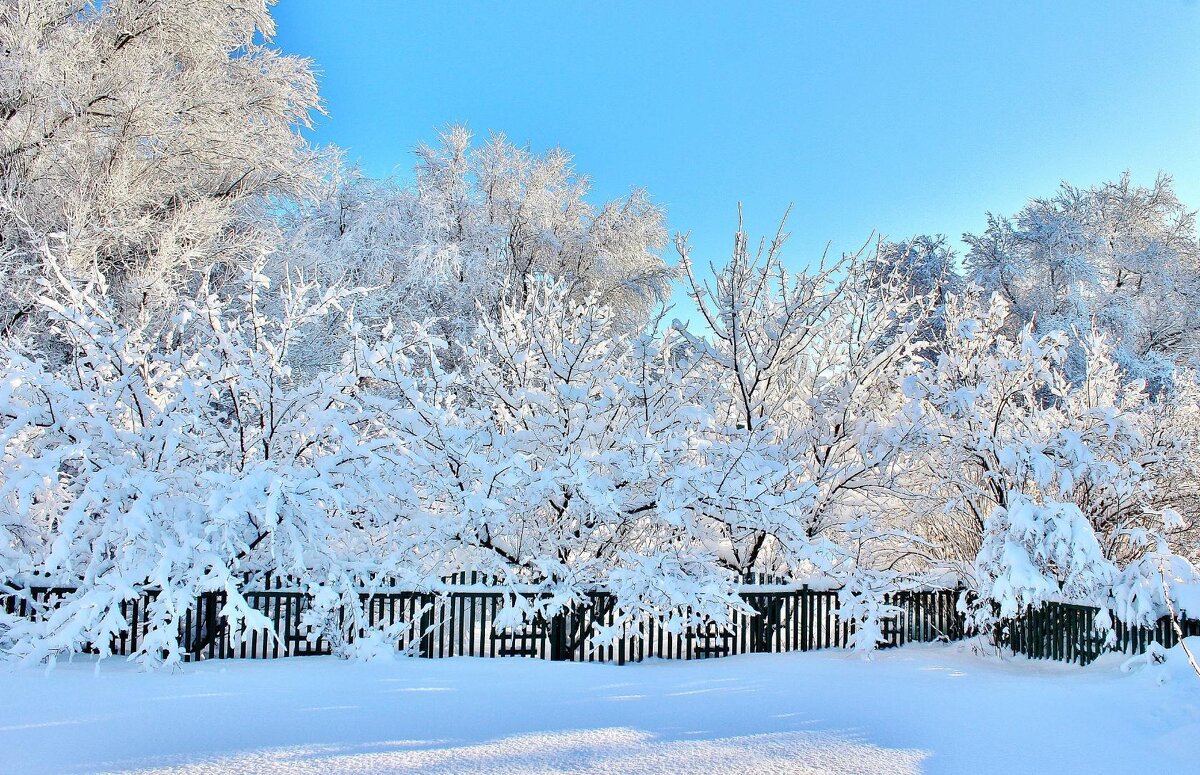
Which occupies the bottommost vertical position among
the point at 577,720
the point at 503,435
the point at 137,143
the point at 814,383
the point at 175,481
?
the point at 577,720

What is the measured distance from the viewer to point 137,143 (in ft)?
40.2

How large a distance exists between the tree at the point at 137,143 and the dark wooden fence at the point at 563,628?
18.9 feet

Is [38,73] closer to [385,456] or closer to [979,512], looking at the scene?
[385,456]

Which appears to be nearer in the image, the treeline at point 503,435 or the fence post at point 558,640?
the treeline at point 503,435

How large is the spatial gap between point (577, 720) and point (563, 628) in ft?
9.42

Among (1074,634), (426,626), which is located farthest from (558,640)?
(1074,634)

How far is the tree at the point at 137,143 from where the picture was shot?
11.1m

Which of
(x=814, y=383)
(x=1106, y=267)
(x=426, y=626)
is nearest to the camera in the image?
(x=426, y=626)

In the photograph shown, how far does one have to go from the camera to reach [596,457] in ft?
20.9

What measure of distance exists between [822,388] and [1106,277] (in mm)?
19829

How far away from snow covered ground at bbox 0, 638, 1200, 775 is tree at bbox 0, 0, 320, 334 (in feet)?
24.1

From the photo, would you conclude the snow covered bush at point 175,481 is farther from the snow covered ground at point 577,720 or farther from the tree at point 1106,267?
the tree at point 1106,267

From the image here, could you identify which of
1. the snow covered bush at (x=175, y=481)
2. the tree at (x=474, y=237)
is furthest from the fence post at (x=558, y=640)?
the tree at (x=474, y=237)

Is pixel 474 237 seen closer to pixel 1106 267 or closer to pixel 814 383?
pixel 814 383
